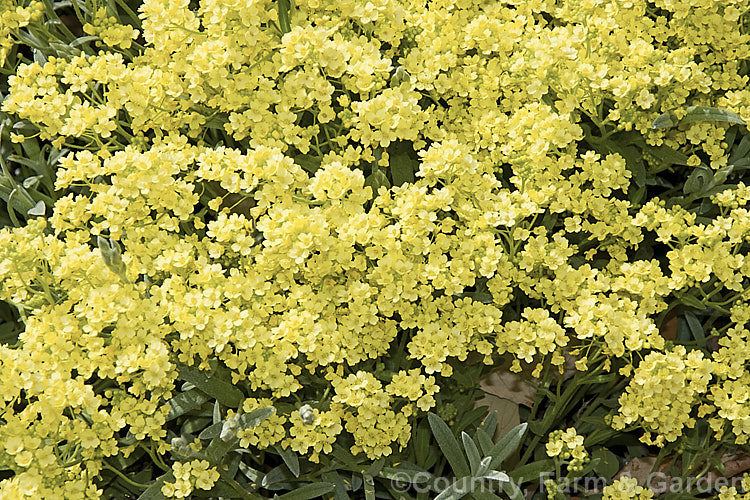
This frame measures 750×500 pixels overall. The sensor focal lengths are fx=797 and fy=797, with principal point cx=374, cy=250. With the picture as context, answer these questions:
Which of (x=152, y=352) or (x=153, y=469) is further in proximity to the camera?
(x=153, y=469)

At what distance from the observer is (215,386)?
6.58ft

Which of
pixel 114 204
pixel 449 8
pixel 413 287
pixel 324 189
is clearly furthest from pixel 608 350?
pixel 114 204

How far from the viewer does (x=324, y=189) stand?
196 cm

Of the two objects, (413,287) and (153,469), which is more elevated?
(413,287)

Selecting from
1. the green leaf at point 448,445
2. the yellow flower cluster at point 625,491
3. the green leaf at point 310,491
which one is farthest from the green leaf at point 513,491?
Result: the green leaf at point 310,491

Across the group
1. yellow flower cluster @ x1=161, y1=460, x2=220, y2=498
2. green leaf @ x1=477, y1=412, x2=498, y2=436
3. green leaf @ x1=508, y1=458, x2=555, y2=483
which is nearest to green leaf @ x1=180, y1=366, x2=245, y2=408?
yellow flower cluster @ x1=161, y1=460, x2=220, y2=498

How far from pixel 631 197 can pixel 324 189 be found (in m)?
0.96

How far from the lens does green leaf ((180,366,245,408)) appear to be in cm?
199

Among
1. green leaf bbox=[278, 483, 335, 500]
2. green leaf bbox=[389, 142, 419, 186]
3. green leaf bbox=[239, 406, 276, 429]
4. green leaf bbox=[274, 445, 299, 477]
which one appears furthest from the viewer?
green leaf bbox=[389, 142, 419, 186]

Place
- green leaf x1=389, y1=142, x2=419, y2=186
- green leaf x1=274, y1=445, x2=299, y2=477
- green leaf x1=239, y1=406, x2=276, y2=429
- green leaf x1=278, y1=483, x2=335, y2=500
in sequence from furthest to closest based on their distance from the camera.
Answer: green leaf x1=389, y1=142, x2=419, y2=186 < green leaf x1=278, y1=483, x2=335, y2=500 < green leaf x1=274, y1=445, x2=299, y2=477 < green leaf x1=239, y1=406, x2=276, y2=429

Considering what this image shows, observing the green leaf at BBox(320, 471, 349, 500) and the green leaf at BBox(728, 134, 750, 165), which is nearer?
the green leaf at BBox(320, 471, 349, 500)

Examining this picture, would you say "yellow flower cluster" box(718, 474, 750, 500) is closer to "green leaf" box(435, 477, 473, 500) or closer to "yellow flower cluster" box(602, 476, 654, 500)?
"yellow flower cluster" box(602, 476, 654, 500)

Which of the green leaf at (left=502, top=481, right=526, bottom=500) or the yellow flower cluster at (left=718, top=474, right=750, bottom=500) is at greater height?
the green leaf at (left=502, top=481, right=526, bottom=500)

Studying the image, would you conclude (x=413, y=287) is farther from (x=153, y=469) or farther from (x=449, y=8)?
(x=153, y=469)
